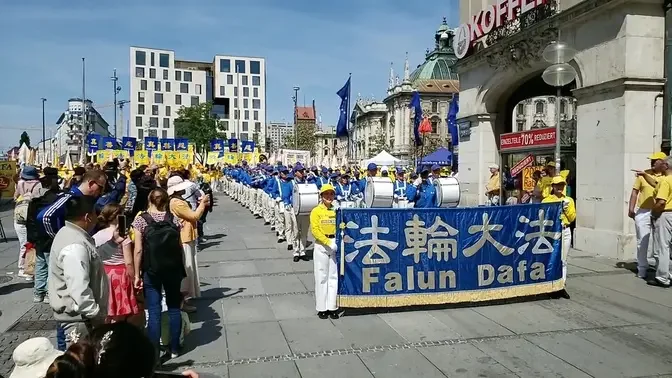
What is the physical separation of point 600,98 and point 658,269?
4.39m

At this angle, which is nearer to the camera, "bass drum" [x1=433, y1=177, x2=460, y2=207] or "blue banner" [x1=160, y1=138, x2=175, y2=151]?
"bass drum" [x1=433, y1=177, x2=460, y2=207]

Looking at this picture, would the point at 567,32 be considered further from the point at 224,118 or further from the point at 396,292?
the point at 224,118

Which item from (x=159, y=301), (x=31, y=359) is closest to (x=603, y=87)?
(x=159, y=301)

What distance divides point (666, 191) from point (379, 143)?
93128 mm

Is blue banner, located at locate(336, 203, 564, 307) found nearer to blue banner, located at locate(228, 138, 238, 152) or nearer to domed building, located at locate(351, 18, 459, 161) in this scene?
blue banner, located at locate(228, 138, 238, 152)

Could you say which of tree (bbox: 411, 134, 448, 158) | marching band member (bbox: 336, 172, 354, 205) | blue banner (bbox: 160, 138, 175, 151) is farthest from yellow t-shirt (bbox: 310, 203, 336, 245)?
tree (bbox: 411, 134, 448, 158)

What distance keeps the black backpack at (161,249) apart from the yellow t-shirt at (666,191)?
7.64 metres

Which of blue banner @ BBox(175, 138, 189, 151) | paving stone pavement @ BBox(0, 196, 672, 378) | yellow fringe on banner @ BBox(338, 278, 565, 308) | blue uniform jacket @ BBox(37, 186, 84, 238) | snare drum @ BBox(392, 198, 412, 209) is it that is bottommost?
paving stone pavement @ BBox(0, 196, 672, 378)

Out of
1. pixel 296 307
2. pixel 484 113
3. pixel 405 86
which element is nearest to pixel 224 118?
pixel 405 86

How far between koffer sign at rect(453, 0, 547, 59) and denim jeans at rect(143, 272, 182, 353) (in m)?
11.6

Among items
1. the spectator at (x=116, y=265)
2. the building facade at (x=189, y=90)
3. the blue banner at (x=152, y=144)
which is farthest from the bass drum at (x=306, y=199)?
the building facade at (x=189, y=90)

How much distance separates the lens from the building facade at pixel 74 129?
4724 centimetres

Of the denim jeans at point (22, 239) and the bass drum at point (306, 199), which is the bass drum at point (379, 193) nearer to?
the bass drum at point (306, 199)

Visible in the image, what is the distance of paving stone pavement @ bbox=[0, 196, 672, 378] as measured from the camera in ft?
16.4
